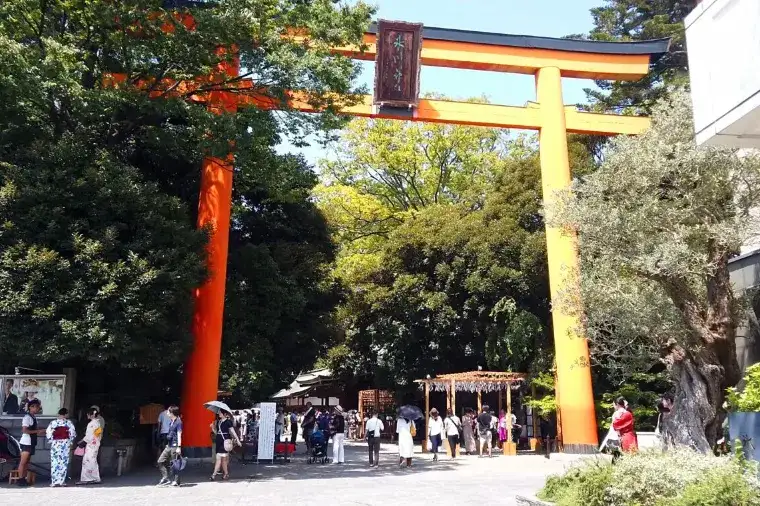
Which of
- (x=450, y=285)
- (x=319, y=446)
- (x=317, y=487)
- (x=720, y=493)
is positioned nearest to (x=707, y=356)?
(x=720, y=493)

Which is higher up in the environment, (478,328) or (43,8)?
Answer: (43,8)

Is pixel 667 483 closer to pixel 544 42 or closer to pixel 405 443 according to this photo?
pixel 405 443

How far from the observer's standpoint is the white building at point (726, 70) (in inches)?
302

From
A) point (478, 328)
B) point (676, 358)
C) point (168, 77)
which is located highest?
point (168, 77)

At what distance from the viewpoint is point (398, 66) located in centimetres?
1875

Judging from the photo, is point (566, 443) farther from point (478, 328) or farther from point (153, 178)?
point (153, 178)

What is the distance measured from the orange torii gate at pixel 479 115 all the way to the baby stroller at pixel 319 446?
2918 millimetres

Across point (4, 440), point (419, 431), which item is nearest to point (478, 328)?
point (419, 431)

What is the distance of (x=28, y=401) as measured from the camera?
12.7 m

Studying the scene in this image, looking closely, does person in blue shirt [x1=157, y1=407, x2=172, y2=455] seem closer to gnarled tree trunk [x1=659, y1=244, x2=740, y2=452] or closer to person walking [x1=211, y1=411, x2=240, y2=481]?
person walking [x1=211, y1=411, x2=240, y2=481]

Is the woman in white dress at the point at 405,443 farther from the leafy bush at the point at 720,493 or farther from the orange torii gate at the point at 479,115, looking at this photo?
the leafy bush at the point at 720,493

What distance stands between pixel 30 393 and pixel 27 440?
1360mm

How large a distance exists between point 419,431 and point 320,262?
12249mm

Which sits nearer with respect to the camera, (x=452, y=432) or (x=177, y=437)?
(x=177, y=437)
